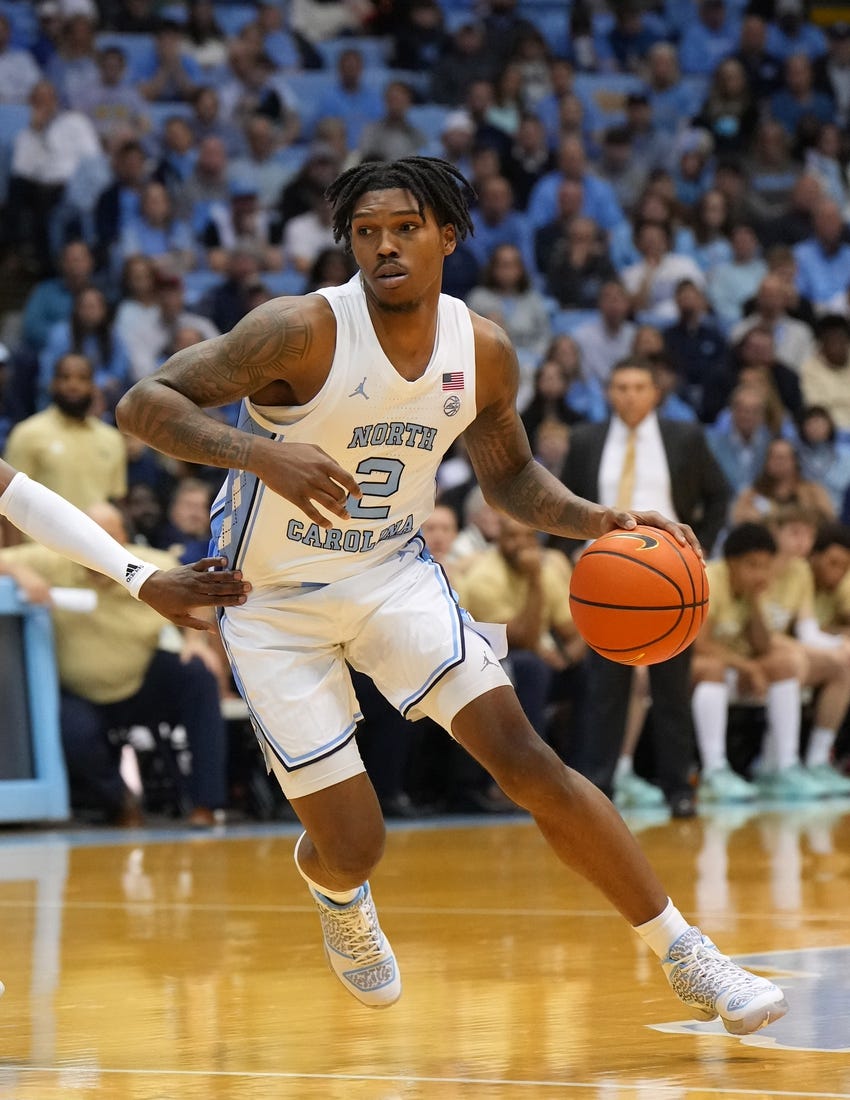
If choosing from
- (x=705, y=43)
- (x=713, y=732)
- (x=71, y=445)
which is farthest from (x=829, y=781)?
(x=705, y=43)

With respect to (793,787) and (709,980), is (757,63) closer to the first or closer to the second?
(793,787)

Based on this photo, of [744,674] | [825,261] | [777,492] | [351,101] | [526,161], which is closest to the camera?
[744,674]

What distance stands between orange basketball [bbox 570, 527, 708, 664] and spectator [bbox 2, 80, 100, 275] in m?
10.0

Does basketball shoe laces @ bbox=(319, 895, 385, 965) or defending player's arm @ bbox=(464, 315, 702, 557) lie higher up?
defending player's arm @ bbox=(464, 315, 702, 557)

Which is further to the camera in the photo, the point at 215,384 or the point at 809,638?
the point at 809,638

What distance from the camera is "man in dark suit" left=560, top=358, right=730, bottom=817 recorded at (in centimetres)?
951

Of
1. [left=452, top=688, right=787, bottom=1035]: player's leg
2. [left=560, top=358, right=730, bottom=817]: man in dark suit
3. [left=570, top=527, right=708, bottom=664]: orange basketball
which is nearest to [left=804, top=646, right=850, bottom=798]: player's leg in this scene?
[left=560, top=358, right=730, bottom=817]: man in dark suit

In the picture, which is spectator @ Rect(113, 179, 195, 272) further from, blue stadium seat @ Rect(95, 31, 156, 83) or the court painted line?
the court painted line

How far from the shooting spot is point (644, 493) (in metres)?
9.55

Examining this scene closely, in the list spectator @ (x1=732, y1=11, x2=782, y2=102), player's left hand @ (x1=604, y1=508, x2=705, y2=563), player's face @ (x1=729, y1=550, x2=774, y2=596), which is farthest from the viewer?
spectator @ (x1=732, y1=11, x2=782, y2=102)

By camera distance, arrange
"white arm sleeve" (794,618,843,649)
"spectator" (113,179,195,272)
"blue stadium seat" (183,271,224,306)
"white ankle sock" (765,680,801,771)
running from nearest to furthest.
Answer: "white ankle sock" (765,680,801,771), "white arm sleeve" (794,618,843,649), "blue stadium seat" (183,271,224,306), "spectator" (113,179,195,272)

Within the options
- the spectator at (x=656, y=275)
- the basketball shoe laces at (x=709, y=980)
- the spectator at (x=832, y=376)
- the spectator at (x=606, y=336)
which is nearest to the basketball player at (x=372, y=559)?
the basketball shoe laces at (x=709, y=980)

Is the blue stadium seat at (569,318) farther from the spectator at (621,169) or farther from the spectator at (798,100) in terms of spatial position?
the spectator at (798,100)

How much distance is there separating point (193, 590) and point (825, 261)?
1269 centimetres
